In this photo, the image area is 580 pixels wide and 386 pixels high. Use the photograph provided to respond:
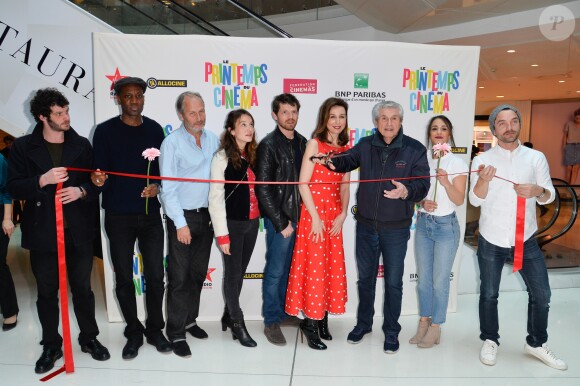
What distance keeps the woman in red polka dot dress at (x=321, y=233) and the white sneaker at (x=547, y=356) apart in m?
1.31

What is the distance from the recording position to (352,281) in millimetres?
3811

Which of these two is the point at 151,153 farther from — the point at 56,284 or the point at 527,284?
the point at 527,284

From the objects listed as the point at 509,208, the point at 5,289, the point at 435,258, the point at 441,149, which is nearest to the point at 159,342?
the point at 5,289

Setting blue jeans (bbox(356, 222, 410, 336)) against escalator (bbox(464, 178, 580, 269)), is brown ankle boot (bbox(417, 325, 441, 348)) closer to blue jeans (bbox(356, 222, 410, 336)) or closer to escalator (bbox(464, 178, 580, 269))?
blue jeans (bbox(356, 222, 410, 336))

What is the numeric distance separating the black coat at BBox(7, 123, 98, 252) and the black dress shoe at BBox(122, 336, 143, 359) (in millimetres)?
792

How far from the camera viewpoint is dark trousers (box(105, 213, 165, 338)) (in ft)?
9.57

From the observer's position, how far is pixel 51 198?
274 cm

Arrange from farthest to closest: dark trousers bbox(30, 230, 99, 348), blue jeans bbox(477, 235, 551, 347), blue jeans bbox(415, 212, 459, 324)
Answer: blue jeans bbox(415, 212, 459, 324) → blue jeans bbox(477, 235, 551, 347) → dark trousers bbox(30, 230, 99, 348)

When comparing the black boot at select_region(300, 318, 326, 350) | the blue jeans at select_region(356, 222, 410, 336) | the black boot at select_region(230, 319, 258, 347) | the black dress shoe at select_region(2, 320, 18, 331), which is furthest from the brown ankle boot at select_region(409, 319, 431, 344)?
the black dress shoe at select_region(2, 320, 18, 331)

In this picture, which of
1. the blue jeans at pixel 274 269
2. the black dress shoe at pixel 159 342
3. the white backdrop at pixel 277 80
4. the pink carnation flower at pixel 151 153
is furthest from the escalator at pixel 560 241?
the pink carnation flower at pixel 151 153

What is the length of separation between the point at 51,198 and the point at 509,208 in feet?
9.34

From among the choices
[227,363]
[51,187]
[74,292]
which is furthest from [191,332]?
[51,187]

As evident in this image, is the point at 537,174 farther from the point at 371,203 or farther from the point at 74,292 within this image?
the point at 74,292

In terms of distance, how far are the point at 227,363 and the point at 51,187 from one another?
5.16ft
